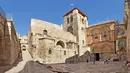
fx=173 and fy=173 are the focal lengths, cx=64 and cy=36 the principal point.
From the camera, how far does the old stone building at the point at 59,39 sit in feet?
121

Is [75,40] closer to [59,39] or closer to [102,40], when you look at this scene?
[59,39]

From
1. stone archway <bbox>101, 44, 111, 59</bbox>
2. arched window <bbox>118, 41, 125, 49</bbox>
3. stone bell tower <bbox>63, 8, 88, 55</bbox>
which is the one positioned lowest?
stone archway <bbox>101, 44, 111, 59</bbox>

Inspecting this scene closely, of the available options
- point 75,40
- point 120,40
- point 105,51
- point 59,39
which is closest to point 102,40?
point 105,51

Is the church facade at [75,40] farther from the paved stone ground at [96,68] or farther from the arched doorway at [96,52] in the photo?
the paved stone ground at [96,68]

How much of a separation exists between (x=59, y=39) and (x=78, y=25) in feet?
25.7

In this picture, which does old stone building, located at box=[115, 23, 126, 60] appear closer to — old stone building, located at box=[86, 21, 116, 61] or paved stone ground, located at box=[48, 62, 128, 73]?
old stone building, located at box=[86, 21, 116, 61]

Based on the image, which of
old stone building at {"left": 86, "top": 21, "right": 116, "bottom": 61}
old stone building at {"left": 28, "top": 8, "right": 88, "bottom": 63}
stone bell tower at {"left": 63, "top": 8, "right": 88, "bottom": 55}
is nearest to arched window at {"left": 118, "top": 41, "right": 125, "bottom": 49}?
old stone building at {"left": 86, "top": 21, "right": 116, "bottom": 61}

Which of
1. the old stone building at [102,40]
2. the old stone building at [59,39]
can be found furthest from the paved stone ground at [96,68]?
the old stone building at [102,40]

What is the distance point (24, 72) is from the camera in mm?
14164

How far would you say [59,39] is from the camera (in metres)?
42.6

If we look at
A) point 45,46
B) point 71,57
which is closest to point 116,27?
point 71,57

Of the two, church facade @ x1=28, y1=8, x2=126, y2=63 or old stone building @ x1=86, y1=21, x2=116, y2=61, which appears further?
old stone building @ x1=86, y1=21, x2=116, y2=61

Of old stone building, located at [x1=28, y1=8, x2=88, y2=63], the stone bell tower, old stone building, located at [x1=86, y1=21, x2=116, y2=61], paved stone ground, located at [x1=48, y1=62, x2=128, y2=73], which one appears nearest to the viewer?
paved stone ground, located at [x1=48, y1=62, x2=128, y2=73]

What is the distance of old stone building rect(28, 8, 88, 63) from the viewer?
3678 centimetres
